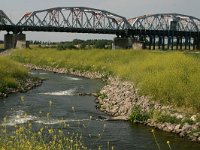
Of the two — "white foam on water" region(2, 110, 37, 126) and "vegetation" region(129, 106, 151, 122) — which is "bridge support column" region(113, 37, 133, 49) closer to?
"vegetation" region(129, 106, 151, 122)

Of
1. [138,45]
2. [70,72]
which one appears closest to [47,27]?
[138,45]

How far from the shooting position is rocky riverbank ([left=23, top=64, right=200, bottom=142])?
2400 centimetres

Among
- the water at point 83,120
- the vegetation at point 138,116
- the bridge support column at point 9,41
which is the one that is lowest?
the water at point 83,120

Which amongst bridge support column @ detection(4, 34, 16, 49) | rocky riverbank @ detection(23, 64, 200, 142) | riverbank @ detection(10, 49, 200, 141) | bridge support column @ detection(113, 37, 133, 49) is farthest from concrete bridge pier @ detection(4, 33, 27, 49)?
rocky riverbank @ detection(23, 64, 200, 142)

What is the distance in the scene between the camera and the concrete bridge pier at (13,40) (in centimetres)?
12838

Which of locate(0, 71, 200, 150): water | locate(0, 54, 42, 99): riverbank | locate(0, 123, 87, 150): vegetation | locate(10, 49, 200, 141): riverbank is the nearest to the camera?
locate(0, 123, 87, 150): vegetation

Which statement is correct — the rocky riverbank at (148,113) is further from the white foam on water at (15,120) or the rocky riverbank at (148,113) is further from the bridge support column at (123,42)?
the bridge support column at (123,42)

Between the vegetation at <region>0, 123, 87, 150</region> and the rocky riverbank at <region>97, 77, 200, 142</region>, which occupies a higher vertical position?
the vegetation at <region>0, 123, 87, 150</region>

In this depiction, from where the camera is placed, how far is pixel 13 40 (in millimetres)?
131375

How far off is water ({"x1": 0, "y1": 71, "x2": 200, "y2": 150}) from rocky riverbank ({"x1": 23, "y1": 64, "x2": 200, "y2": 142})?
2.31 ft

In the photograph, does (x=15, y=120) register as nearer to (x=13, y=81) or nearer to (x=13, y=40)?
(x=13, y=81)

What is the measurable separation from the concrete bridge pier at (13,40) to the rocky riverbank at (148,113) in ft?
309

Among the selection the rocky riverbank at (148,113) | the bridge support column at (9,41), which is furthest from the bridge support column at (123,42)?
the rocky riverbank at (148,113)

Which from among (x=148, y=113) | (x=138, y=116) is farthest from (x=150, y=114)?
(x=138, y=116)
